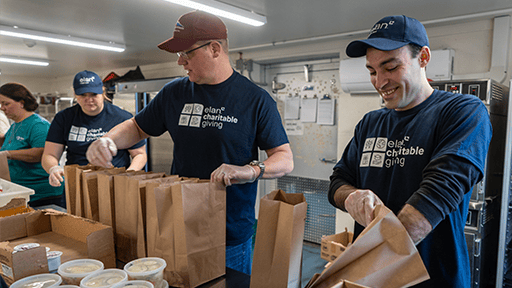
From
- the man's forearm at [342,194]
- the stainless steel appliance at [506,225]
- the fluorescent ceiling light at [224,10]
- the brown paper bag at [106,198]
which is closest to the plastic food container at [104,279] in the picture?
the brown paper bag at [106,198]

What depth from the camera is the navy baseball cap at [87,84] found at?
2.59m

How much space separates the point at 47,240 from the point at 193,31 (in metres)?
1.06

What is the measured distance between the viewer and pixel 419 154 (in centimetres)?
118

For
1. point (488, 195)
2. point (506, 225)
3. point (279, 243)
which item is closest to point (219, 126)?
point (279, 243)

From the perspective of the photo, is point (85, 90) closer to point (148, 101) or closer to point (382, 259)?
point (382, 259)

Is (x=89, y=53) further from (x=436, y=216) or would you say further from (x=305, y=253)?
(x=436, y=216)

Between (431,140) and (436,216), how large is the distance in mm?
318

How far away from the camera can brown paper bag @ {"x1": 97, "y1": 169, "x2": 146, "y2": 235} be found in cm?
129

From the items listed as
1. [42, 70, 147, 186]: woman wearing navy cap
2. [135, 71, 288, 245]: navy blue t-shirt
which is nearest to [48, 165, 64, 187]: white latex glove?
[42, 70, 147, 186]: woman wearing navy cap

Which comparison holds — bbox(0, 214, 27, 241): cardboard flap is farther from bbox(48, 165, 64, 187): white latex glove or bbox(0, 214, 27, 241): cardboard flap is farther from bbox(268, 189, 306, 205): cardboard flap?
bbox(268, 189, 306, 205): cardboard flap

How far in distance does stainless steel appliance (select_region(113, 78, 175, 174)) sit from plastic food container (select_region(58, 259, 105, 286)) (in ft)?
13.8

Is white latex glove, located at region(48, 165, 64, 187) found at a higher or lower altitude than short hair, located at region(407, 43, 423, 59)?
lower

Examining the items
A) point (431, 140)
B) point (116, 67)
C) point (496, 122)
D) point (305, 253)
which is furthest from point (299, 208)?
point (116, 67)

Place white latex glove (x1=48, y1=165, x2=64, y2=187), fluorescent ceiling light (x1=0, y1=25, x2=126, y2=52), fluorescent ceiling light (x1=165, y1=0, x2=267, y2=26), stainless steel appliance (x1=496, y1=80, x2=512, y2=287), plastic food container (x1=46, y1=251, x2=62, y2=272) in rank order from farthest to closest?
fluorescent ceiling light (x1=0, y1=25, x2=126, y2=52), fluorescent ceiling light (x1=165, y1=0, x2=267, y2=26), stainless steel appliance (x1=496, y1=80, x2=512, y2=287), white latex glove (x1=48, y1=165, x2=64, y2=187), plastic food container (x1=46, y1=251, x2=62, y2=272)
